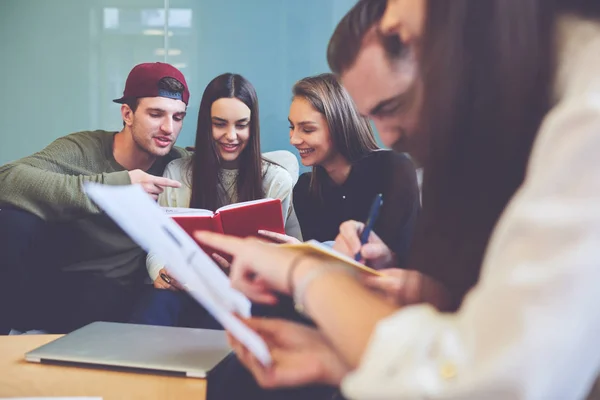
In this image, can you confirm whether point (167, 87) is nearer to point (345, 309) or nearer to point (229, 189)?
point (229, 189)

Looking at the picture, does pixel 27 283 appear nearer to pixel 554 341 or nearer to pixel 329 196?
pixel 329 196

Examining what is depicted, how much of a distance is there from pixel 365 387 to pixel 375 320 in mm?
64

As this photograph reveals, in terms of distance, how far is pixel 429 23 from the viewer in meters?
0.53

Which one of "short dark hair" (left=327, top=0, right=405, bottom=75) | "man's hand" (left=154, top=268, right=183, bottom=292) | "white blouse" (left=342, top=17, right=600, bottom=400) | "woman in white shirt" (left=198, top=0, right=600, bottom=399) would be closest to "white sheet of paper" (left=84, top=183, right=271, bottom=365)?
"woman in white shirt" (left=198, top=0, right=600, bottom=399)

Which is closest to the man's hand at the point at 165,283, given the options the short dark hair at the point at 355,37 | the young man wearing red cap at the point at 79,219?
the young man wearing red cap at the point at 79,219

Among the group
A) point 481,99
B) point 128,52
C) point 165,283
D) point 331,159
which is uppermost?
point 128,52

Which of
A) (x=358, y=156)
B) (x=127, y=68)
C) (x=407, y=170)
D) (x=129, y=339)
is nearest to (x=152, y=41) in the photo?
(x=127, y=68)

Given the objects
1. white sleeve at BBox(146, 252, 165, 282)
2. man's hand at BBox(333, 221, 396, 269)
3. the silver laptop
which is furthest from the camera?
white sleeve at BBox(146, 252, 165, 282)

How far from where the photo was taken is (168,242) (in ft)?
1.84

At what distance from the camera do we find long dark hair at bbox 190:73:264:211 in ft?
6.02

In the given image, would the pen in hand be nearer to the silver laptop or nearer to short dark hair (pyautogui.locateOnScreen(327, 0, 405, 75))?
the silver laptop

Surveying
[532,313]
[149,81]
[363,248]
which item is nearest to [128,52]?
[149,81]

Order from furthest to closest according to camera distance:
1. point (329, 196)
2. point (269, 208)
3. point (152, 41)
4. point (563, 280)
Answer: point (152, 41)
point (329, 196)
point (269, 208)
point (563, 280)

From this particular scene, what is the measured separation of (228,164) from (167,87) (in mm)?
341
